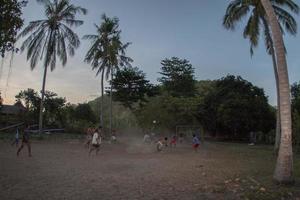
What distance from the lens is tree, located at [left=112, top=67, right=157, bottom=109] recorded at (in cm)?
5459

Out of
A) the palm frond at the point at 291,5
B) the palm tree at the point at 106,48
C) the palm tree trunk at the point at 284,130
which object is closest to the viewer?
the palm tree trunk at the point at 284,130

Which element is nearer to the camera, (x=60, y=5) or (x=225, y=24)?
(x=225, y=24)

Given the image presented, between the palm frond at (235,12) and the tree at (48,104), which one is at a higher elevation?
the palm frond at (235,12)

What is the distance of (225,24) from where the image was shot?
2459 cm

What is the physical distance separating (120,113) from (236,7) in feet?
191

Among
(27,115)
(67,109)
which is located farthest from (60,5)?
(67,109)

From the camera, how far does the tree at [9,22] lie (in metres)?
7.54

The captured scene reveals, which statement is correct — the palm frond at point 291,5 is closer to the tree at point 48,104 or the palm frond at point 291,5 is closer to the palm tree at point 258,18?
the palm tree at point 258,18

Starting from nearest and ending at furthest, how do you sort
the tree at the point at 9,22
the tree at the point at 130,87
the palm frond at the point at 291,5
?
the tree at the point at 9,22 → the palm frond at the point at 291,5 → the tree at the point at 130,87

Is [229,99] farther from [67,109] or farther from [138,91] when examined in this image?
[67,109]

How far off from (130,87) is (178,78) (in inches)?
614

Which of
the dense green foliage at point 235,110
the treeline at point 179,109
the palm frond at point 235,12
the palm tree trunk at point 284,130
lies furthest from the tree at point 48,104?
the palm tree trunk at point 284,130

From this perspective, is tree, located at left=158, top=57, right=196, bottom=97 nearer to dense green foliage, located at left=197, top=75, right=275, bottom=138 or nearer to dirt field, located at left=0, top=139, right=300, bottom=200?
dense green foliage, located at left=197, top=75, right=275, bottom=138

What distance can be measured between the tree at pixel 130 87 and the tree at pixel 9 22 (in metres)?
46.4
